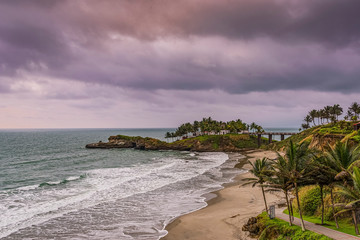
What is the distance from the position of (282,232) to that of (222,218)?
9656 mm

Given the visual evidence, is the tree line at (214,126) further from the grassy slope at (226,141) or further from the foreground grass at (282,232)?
the foreground grass at (282,232)

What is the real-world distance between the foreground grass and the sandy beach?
249 centimetres

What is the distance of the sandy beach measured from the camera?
2508cm

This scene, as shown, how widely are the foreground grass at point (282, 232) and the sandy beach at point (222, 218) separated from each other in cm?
249

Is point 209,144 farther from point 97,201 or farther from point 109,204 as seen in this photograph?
point 109,204

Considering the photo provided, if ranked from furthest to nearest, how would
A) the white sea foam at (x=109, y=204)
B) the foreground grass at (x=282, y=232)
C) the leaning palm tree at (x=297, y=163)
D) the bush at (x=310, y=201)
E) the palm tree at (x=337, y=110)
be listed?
1. the palm tree at (x=337, y=110)
2. the white sea foam at (x=109, y=204)
3. the bush at (x=310, y=201)
4. the leaning palm tree at (x=297, y=163)
5. the foreground grass at (x=282, y=232)

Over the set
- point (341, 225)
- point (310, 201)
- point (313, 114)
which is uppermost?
point (313, 114)

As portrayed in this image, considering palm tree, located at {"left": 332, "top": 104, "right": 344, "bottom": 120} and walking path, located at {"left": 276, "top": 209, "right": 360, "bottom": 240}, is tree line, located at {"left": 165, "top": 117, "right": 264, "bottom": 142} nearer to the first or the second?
palm tree, located at {"left": 332, "top": 104, "right": 344, "bottom": 120}

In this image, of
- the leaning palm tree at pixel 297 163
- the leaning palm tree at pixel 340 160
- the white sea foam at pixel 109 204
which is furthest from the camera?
the white sea foam at pixel 109 204

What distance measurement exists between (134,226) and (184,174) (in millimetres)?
32708

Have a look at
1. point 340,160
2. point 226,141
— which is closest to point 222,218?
point 340,160

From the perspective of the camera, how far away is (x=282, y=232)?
21297mm

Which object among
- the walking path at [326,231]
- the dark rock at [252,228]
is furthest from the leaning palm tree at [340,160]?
the dark rock at [252,228]

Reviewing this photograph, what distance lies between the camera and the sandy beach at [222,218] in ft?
82.3
